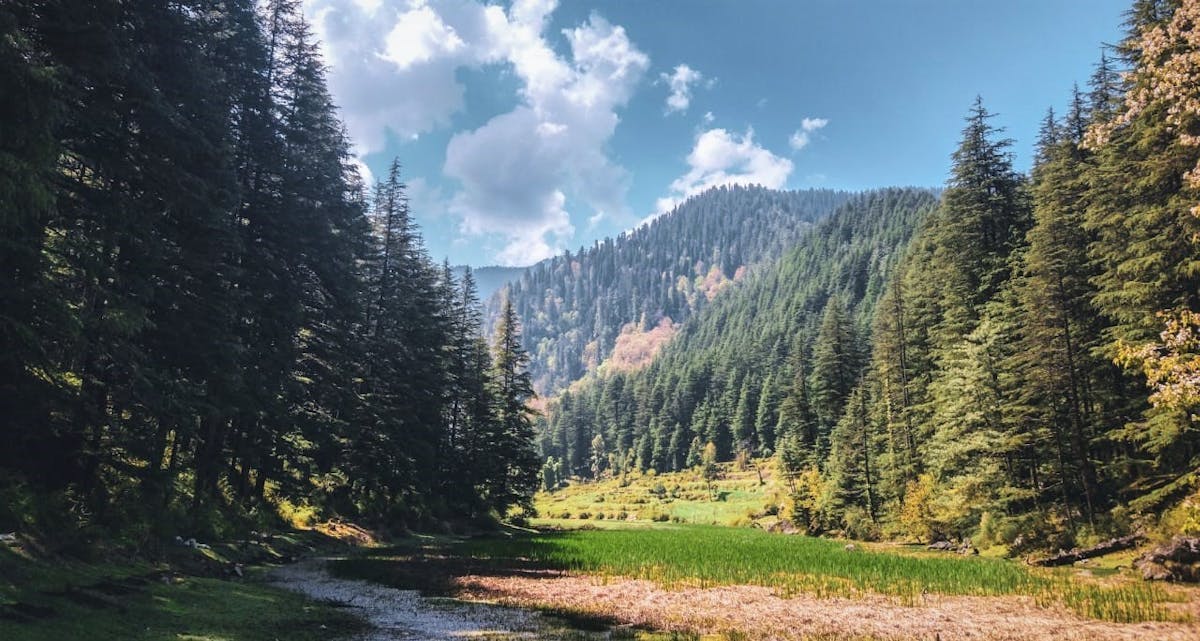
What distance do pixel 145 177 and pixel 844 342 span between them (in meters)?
62.1

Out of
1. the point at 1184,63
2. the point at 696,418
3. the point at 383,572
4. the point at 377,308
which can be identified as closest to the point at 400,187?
the point at 377,308

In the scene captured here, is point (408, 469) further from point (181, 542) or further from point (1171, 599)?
point (1171, 599)

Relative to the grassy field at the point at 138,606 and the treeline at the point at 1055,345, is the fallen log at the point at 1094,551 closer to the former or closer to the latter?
the treeline at the point at 1055,345

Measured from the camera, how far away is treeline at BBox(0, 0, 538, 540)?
40.1ft

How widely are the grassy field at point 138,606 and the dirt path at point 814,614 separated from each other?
4.98 metres

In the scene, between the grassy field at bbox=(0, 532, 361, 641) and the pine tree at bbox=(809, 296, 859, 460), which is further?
the pine tree at bbox=(809, 296, 859, 460)

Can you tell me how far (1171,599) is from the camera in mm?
14398

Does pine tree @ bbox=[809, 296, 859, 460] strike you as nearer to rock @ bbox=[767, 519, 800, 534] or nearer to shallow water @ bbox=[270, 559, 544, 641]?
rock @ bbox=[767, 519, 800, 534]

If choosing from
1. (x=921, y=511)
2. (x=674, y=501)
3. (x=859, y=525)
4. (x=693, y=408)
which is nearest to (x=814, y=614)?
(x=921, y=511)

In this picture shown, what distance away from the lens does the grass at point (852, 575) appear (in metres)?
14.3

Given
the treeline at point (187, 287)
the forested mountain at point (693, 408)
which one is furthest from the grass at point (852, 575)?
the forested mountain at point (693, 408)

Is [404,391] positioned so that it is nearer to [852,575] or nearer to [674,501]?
[852,575]

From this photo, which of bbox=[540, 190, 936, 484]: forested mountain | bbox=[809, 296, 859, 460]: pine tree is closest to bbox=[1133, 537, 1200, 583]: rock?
bbox=[809, 296, 859, 460]: pine tree

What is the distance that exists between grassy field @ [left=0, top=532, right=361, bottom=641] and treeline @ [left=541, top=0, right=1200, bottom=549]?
16.7 m
